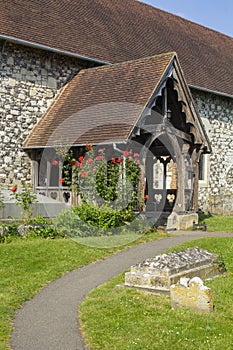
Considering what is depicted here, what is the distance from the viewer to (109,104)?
1445 cm

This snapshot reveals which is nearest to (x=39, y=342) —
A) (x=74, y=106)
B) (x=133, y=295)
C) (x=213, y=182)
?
(x=133, y=295)

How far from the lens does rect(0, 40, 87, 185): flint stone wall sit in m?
15.8

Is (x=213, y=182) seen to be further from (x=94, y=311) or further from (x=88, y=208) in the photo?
(x=94, y=311)

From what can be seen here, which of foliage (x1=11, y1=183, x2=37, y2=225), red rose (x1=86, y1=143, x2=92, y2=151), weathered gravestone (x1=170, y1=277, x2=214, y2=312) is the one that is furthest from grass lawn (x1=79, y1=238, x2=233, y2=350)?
red rose (x1=86, y1=143, x2=92, y2=151)

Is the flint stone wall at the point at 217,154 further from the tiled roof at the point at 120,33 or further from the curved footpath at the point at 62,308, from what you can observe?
the curved footpath at the point at 62,308

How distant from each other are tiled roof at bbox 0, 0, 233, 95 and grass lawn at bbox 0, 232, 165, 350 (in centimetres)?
747

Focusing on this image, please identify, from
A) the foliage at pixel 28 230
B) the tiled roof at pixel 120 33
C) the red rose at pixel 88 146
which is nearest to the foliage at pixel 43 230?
the foliage at pixel 28 230

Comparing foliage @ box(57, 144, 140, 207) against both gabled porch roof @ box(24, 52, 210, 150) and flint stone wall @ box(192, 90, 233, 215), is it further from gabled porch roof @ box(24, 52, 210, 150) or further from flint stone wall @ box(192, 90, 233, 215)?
flint stone wall @ box(192, 90, 233, 215)

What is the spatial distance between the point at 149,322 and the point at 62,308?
1.41m

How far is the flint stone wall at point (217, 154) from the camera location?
21.5 metres

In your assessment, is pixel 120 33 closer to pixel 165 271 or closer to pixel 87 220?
pixel 87 220

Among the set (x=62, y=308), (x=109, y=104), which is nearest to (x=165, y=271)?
(x=62, y=308)

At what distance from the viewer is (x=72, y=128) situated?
14.8m

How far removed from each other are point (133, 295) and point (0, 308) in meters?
1.88
